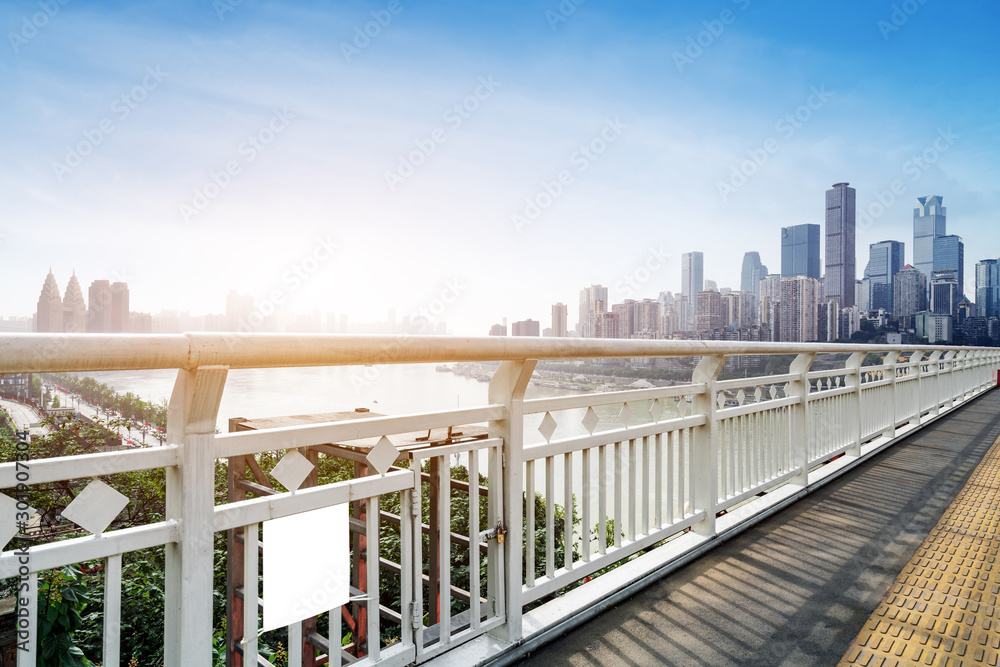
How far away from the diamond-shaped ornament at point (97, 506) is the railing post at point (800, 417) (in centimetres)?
396

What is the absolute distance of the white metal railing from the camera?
1026 millimetres

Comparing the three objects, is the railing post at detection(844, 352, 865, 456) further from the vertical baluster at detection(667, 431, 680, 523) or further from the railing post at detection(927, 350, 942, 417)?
the railing post at detection(927, 350, 942, 417)

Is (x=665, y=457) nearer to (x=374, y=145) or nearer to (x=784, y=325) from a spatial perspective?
(x=374, y=145)

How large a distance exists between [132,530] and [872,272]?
94831 mm

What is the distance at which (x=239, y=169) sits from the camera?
Answer: 7.70m

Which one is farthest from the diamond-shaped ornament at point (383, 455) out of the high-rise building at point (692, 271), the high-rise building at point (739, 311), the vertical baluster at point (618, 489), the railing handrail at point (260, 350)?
the high-rise building at point (692, 271)

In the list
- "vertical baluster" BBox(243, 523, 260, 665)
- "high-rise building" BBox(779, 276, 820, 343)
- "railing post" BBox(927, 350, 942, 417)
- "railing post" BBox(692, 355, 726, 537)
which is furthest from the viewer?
"high-rise building" BBox(779, 276, 820, 343)

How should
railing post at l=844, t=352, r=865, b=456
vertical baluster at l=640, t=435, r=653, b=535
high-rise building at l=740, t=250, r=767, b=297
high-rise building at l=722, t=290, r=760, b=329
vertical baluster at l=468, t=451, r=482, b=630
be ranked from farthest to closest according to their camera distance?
1. high-rise building at l=740, t=250, r=767, b=297
2. high-rise building at l=722, t=290, r=760, b=329
3. railing post at l=844, t=352, r=865, b=456
4. vertical baluster at l=640, t=435, r=653, b=535
5. vertical baluster at l=468, t=451, r=482, b=630

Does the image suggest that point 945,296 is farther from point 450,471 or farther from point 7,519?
point 7,519

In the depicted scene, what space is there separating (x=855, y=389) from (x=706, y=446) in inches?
116

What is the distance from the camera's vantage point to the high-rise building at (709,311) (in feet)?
79.2

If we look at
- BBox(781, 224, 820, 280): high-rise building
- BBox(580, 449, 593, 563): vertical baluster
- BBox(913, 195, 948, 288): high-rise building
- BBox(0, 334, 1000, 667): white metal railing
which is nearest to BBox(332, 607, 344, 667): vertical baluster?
BBox(0, 334, 1000, 667): white metal railing

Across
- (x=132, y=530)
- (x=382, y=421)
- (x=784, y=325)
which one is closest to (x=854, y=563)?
(x=382, y=421)

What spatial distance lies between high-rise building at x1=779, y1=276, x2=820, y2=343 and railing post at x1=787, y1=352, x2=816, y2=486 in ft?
105
